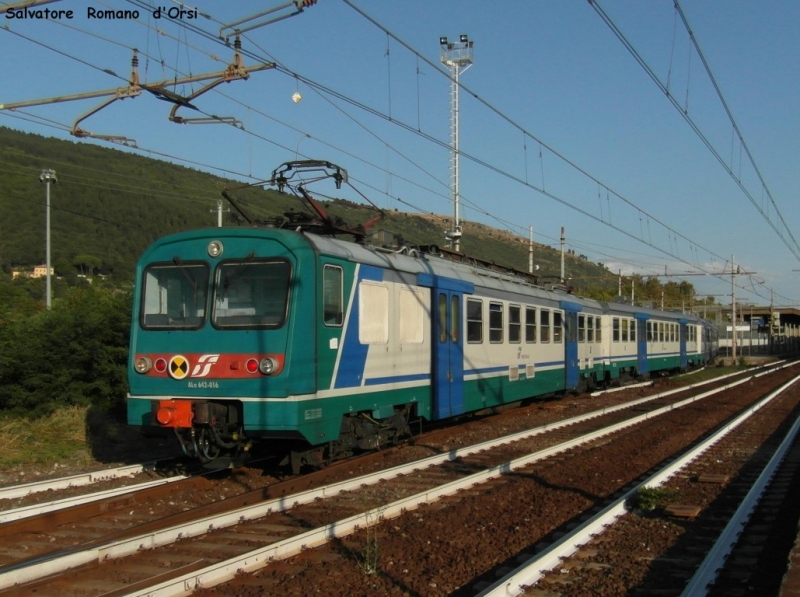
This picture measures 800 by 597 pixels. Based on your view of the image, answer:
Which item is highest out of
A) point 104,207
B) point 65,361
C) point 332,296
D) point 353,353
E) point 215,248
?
point 104,207

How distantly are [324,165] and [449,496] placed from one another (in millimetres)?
5316

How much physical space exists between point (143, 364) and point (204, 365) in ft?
2.93

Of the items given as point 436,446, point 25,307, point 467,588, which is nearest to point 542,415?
point 436,446

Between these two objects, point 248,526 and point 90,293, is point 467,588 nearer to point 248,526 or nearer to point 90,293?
point 248,526

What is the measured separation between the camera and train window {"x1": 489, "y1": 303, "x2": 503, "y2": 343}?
14.9 m

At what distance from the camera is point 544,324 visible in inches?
717

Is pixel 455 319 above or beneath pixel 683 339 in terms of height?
above

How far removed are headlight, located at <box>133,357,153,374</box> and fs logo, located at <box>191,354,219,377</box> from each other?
2.18 feet

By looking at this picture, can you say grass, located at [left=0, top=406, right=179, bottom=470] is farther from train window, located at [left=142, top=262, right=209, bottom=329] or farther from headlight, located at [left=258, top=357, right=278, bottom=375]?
headlight, located at [left=258, top=357, right=278, bottom=375]

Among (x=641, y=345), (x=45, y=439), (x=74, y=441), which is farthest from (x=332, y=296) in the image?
(x=641, y=345)

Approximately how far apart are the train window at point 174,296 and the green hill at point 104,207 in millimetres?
36706

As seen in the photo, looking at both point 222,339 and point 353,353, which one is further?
point 353,353

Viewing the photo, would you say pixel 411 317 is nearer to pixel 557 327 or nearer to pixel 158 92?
pixel 158 92

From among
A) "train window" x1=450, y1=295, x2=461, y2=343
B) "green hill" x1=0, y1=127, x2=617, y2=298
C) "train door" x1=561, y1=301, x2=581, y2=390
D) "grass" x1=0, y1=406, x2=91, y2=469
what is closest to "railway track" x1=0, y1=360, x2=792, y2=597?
"train window" x1=450, y1=295, x2=461, y2=343
